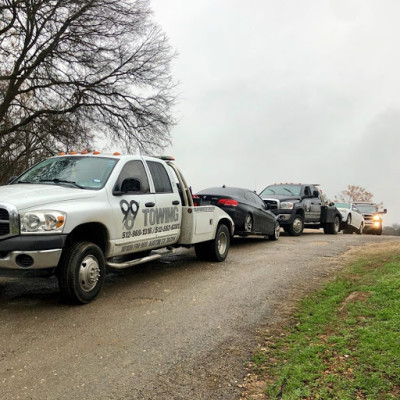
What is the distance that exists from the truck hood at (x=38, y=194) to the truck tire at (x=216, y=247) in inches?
137

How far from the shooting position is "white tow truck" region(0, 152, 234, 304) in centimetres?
474

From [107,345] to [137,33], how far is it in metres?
18.4

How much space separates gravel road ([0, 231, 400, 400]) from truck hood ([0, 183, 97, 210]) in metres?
1.37

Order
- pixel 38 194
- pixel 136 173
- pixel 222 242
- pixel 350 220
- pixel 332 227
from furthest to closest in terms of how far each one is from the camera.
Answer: pixel 350 220 → pixel 332 227 → pixel 222 242 → pixel 136 173 → pixel 38 194

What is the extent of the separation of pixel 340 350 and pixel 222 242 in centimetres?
502

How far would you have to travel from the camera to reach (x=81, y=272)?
519cm

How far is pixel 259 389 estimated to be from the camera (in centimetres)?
331

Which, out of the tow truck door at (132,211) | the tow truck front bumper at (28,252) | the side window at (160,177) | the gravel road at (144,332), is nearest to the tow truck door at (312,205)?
the gravel road at (144,332)

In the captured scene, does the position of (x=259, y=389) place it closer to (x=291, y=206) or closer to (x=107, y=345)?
(x=107, y=345)

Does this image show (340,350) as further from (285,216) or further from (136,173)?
(285,216)

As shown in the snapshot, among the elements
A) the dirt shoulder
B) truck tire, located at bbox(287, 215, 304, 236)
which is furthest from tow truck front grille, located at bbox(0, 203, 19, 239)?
truck tire, located at bbox(287, 215, 304, 236)

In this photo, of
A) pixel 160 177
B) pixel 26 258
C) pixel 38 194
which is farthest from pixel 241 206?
pixel 26 258

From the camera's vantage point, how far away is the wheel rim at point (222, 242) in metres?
8.64

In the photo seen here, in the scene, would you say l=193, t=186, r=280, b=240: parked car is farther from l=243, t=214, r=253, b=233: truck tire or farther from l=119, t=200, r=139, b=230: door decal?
l=119, t=200, r=139, b=230: door decal
